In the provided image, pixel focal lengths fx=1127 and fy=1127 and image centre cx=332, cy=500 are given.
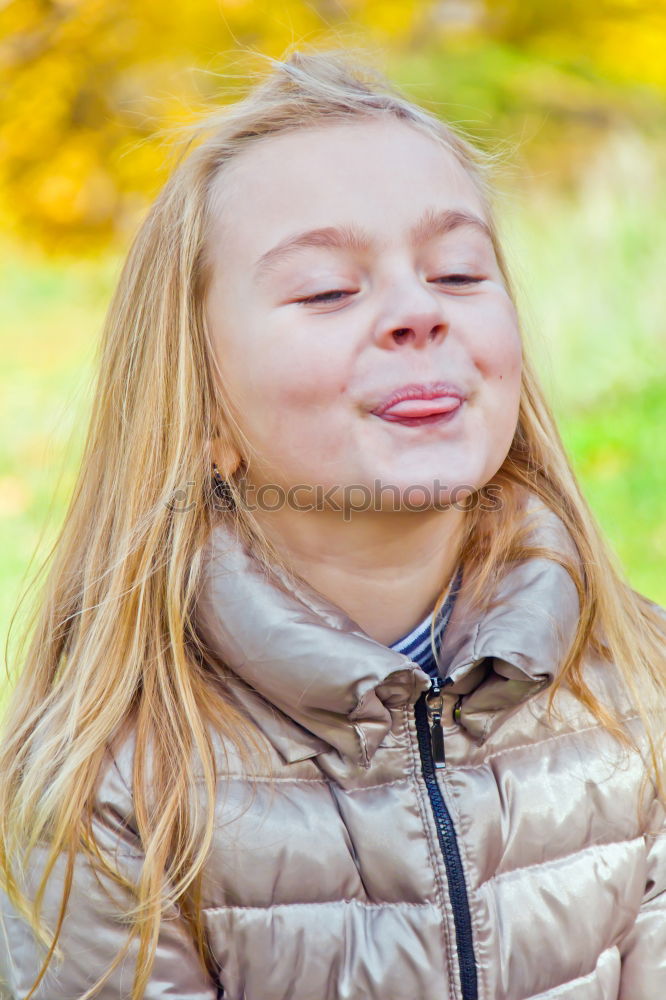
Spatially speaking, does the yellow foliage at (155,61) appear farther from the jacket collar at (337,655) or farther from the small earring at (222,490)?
the jacket collar at (337,655)

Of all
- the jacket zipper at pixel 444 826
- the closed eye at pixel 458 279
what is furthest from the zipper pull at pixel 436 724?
the closed eye at pixel 458 279

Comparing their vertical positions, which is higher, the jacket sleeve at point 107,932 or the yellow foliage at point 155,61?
the yellow foliage at point 155,61

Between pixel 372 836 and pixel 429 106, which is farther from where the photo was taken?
pixel 429 106

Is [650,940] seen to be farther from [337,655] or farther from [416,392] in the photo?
[416,392]

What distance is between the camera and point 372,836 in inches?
62.0

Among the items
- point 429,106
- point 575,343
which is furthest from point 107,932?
point 429,106

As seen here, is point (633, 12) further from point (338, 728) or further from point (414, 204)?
point (338, 728)

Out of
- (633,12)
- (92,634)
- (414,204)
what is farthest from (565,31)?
(92,634)

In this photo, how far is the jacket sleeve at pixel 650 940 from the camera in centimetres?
175

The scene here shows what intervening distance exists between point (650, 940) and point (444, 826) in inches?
17.8

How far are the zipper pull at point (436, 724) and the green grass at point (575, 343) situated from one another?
216 centimetres

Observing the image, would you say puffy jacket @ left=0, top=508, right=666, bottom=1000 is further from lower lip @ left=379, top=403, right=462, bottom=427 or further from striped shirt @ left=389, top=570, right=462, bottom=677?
lower lip @ left=379, top=403, right=462, bottom=427

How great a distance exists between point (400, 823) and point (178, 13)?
439 centimetres

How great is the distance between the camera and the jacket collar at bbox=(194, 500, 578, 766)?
5.11 ft
